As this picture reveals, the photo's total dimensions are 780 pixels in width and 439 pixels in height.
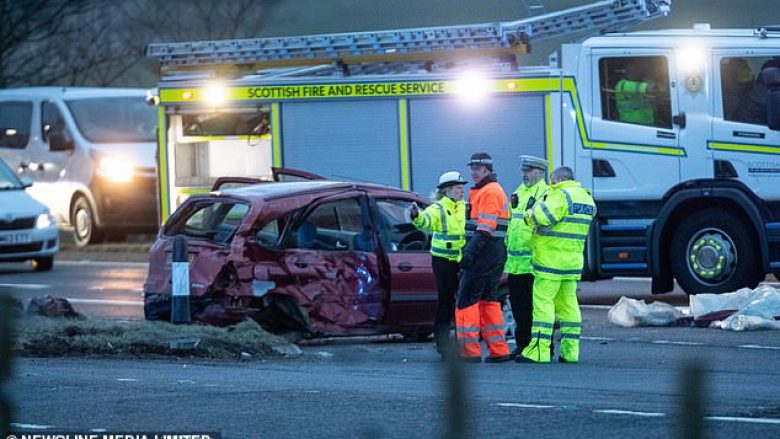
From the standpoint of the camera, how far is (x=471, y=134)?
16.5 m

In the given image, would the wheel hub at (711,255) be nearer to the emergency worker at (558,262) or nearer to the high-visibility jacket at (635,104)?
the high-visibility jacket at (635,104)

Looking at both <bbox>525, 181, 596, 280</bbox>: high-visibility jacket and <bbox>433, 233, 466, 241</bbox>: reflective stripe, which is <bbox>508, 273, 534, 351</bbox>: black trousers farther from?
<bbox>433, 233, 466, 241</bbox>: reflective stripe

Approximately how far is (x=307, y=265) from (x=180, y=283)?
102 cm

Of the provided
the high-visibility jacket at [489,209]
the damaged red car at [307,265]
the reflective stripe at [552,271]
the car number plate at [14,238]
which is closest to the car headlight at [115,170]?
the car number plate at [14,238]

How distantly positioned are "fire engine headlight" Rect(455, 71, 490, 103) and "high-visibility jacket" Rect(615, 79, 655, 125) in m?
1.35

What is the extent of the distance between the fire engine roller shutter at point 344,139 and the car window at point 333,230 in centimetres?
325

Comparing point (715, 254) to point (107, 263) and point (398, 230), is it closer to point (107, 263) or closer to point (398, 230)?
point (398, 230)

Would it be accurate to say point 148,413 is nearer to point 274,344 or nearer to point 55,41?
point 274,344

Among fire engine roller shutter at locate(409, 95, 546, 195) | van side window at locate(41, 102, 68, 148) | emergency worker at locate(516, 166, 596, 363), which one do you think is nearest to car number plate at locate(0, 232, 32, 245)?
van side window at locate(41, 102, 68, 148)

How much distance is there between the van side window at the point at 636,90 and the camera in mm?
15820

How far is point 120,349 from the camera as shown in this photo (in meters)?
12.0

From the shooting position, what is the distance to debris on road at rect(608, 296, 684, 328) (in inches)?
568

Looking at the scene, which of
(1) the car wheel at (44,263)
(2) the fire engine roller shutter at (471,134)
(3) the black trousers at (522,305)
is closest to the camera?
(3) the black trousers at (522,305)

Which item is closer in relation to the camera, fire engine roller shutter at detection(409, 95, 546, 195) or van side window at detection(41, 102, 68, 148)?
fire engine roller shutter at detection(409, 95, 546, 195)
